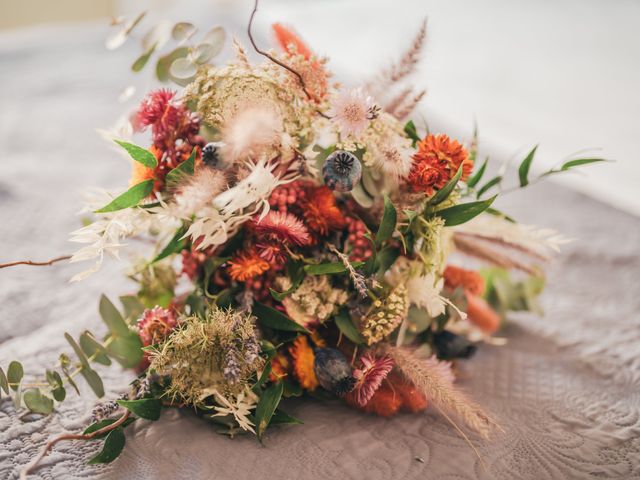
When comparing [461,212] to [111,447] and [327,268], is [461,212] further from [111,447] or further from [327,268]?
[111,447]

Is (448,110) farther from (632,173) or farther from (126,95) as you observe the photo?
(126,95)

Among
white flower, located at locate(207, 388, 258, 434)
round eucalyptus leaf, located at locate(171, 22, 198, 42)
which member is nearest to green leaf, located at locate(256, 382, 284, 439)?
white flower, located at locate(207, 388, 258, 434)

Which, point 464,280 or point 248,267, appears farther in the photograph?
point 464,280

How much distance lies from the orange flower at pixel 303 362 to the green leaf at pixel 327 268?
0.08m

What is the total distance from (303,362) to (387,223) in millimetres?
179

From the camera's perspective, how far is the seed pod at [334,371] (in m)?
0.62

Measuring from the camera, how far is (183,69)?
67 cm

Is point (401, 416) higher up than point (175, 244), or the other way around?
point (175, 244)

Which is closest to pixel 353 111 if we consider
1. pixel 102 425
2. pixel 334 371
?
pixel 334 371

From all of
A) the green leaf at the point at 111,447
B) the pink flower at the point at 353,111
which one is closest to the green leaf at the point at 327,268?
the pink flower at the point at 353,111

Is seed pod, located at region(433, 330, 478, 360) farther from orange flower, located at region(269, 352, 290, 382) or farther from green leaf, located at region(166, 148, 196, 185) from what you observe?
green leaf, located at region(166, 148, 196, 185)

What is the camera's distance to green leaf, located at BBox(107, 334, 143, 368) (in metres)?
0.68

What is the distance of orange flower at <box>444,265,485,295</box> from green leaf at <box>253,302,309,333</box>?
247 millimetres

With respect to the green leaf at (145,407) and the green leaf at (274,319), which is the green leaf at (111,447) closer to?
the green leaf at (145,407)
